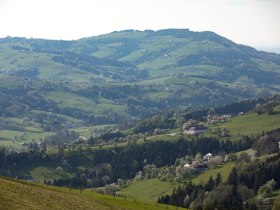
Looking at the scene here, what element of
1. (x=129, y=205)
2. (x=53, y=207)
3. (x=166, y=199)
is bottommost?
(x=166, y=199)

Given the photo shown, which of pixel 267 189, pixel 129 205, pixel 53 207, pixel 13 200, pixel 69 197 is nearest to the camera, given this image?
pixel 13 200

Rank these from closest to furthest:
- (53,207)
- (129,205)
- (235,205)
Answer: (53,207) < (129,205) < (235,205)

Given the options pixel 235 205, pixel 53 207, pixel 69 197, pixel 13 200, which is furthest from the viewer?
pixel 235 205

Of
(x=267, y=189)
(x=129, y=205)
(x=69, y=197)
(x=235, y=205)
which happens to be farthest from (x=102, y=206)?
(x=267, y=189)

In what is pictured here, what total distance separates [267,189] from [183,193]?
33189 millimetres

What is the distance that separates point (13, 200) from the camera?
255 ft

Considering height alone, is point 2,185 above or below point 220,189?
above

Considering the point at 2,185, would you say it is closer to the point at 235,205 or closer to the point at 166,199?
the point at 235,205

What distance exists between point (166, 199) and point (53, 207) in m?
116

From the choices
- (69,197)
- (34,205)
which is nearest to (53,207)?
(34,205)

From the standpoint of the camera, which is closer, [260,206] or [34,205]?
[34,205]

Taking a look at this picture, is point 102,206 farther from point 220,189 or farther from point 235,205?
point 220,189

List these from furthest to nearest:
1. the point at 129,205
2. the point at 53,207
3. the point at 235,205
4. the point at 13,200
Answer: the point at 235,205 < the point at 129,205 < the point at 53,207 < the point at 13,200

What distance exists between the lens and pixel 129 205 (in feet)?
380
